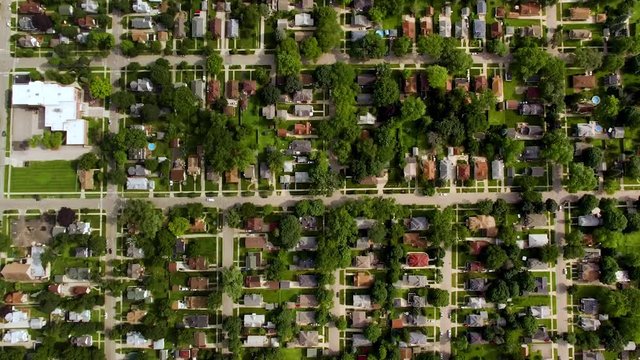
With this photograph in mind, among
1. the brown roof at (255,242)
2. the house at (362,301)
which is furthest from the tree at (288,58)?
the house at (362,301)

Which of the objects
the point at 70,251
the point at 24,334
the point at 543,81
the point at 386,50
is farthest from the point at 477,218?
the point at 24,334

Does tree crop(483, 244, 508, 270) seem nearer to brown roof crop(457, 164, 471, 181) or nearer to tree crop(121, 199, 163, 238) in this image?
brown roof crop(457, 164, 471, 181)

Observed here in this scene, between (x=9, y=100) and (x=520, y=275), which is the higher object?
(x=9, y=100)

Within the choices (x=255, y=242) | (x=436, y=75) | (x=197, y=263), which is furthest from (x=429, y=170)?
(x=197, y=263)

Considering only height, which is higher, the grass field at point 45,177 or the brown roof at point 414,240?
the grass field at point 45,177

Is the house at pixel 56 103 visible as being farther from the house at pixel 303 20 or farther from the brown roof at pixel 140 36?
the house at pixel 303 20

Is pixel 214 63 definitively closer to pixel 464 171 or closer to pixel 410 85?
pixel 410 85

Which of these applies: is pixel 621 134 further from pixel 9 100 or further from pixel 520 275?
pixel 9 100
